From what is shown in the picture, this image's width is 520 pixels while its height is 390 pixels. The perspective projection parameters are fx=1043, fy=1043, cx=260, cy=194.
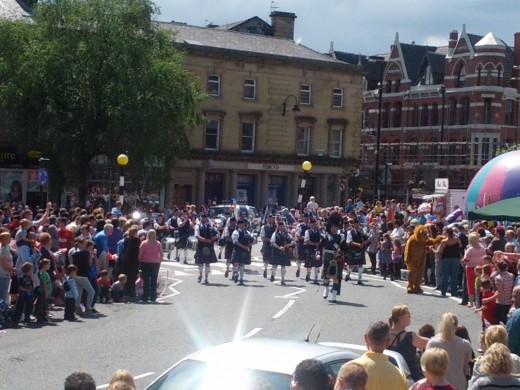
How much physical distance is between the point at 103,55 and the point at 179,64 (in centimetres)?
394

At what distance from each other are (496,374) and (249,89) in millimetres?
54312

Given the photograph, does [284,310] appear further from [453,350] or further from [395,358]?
[395,358]

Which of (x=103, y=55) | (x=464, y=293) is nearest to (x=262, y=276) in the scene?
(x=464, y=293)

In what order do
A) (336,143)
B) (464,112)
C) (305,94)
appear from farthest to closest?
(464,112) < (336,143) < (305,94)

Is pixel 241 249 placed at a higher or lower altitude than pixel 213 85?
lower

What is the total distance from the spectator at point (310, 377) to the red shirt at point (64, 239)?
53.8 ft

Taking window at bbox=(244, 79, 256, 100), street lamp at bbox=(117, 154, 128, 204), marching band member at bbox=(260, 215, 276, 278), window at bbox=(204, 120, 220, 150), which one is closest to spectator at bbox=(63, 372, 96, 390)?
marching band member at bbox=(260, 215, 276, 278)

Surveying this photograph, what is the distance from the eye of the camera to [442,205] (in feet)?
130

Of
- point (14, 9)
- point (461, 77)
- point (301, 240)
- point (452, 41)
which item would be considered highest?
point (452, 41)

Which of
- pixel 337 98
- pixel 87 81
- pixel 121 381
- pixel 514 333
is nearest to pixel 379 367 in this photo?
pixel 121 381

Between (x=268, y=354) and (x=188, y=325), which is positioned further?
(x=188, y=325)

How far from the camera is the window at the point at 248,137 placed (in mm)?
62125

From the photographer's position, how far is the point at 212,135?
200 ft

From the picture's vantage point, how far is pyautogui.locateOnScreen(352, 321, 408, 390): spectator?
8.29 metres
